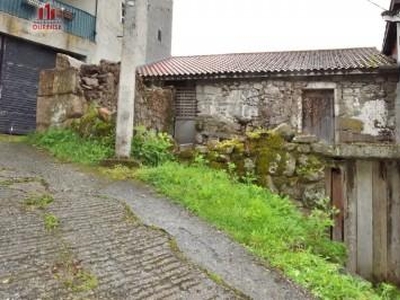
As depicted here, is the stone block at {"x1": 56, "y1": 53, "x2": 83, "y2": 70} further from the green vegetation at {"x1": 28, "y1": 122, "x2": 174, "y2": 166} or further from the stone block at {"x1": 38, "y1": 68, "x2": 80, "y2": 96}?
the green vegetation at {"x1": 28, "y1": 122, "x2": 174, "y2": 166}

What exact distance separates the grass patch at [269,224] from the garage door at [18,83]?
792cm

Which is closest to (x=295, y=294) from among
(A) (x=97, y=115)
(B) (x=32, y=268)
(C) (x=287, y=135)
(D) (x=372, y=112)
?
(B) (x=32, y=268)

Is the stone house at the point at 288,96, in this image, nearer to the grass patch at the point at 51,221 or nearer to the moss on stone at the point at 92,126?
the moss on stone at the point at 92,126

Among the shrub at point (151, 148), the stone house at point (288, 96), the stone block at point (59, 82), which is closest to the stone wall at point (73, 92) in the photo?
the stone block at point (59, 82)

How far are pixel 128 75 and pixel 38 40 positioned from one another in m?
7.69

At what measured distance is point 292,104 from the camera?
12.1 meters

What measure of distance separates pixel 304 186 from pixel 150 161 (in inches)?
94.0

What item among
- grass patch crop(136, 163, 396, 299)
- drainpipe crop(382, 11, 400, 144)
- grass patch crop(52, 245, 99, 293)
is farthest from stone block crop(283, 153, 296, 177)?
drainpipe crop(382, 11, 400, 144)

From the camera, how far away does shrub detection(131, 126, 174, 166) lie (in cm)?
653

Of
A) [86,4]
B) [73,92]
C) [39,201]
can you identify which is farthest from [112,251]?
[86,4]

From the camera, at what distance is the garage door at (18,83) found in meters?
12.0

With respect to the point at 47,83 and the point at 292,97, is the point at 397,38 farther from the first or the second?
the point at 47,83

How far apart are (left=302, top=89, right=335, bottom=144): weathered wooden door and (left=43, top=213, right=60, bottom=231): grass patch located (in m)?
9.54

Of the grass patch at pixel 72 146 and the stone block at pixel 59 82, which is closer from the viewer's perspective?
the grass patch at pixel 72 146
